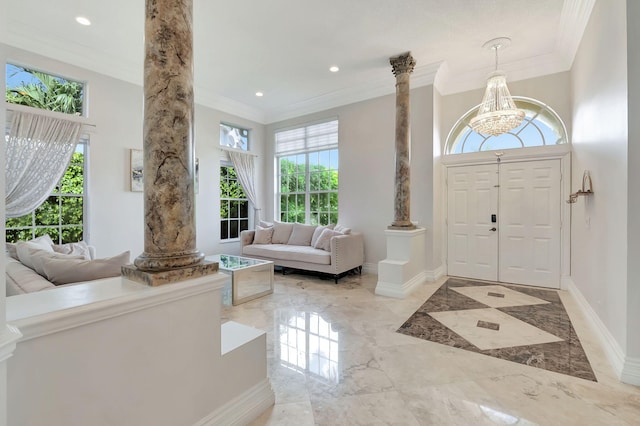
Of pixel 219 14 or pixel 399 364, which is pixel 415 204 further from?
pixel 219 14

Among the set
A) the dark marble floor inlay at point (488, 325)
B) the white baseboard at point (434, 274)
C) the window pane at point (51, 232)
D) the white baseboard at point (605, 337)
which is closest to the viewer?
the white baseboard at point (605, 337)

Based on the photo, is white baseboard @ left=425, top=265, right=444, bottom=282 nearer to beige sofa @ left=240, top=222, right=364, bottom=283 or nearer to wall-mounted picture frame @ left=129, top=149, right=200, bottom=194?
beige sofa @ left=240, top=222, right=364, bottom=283

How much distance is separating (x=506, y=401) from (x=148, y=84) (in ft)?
9.07

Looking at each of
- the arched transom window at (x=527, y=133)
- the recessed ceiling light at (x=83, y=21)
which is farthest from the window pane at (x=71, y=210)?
the arched transom window at (x=527, y=133)

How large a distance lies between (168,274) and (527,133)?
5163 millimetres

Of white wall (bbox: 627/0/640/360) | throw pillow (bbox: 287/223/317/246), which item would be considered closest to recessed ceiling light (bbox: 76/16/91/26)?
throw pillow (bbox: 287/223/317/246)

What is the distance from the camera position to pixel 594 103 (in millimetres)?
2967

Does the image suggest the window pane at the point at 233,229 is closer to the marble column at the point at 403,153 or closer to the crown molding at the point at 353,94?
the crown molding at the point at 353,94

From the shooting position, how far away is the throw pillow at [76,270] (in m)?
1.99

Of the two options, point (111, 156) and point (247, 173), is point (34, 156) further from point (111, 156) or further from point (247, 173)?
point (247, 173)

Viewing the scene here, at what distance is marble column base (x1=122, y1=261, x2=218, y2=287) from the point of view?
138 cm

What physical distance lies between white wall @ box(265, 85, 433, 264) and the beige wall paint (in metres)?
1.86

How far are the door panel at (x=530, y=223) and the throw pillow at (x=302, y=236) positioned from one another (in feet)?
10.3


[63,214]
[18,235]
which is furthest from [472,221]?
[18,235]
